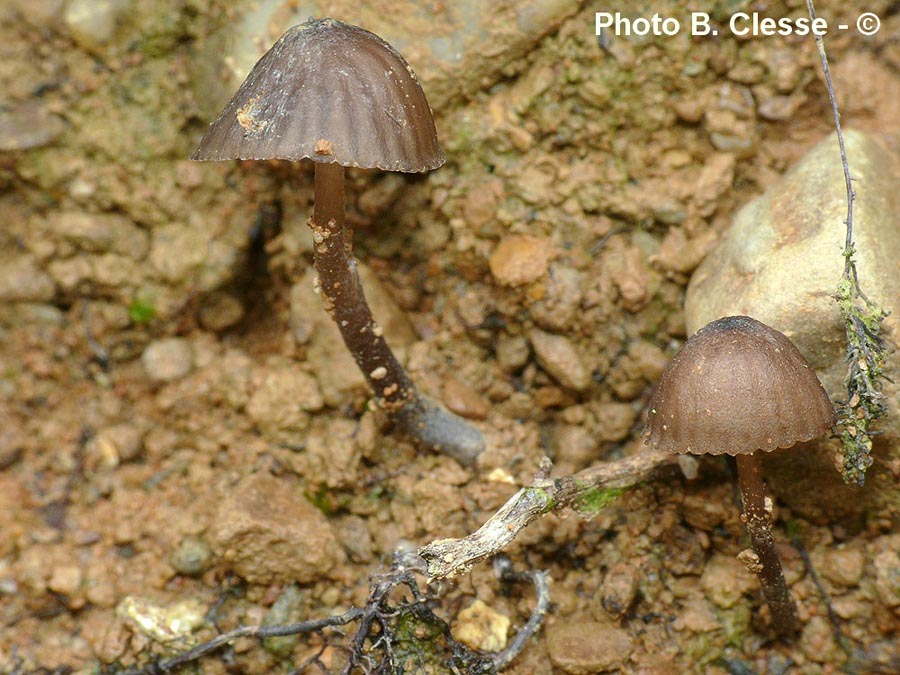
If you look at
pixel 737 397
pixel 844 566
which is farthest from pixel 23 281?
pixel 844 566

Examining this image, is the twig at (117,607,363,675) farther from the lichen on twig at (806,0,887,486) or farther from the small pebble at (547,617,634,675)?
the lichen on twig at (806,0,887,486)

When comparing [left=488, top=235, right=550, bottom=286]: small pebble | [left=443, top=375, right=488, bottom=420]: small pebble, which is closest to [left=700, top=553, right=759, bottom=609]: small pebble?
[left=443, top=375, right=488, bottom=420]: small pebble

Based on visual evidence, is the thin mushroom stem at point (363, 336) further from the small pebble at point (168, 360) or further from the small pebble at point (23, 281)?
the small pebble at point (23, 281)

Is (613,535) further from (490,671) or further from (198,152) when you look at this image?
(198,152)

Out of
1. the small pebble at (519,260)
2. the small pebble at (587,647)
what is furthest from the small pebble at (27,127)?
the small pebble at (587,647)

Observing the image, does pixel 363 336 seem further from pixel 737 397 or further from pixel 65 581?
pixel 65 581

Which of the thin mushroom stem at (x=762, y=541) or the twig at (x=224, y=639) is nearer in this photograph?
the thin mushroom stem at (x=762, y=541)

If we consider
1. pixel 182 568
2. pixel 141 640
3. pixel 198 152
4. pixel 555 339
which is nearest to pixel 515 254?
pixel 555 339
